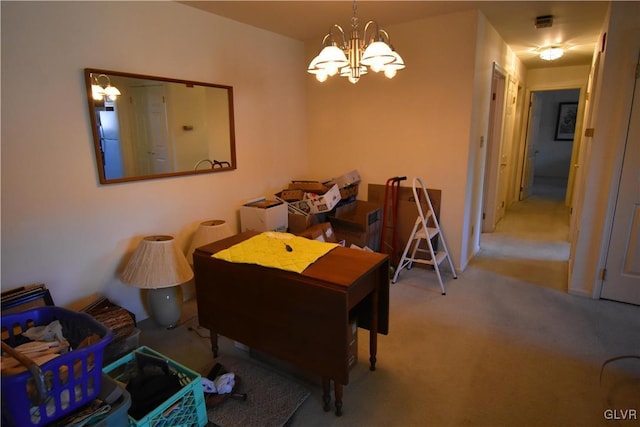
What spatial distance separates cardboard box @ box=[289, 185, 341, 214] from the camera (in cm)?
337

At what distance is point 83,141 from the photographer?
2287mm

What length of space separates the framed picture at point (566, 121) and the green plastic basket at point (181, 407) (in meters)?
10.4

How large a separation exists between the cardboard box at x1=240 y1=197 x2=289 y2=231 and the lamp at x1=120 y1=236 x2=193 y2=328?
0.80m

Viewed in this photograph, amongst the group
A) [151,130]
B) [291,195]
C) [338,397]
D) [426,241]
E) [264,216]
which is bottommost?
[338,397]

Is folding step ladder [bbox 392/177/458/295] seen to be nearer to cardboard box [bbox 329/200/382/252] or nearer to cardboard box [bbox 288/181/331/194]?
cardboard box [bbox 329/200/382/252]

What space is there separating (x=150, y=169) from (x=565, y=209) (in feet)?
21.7

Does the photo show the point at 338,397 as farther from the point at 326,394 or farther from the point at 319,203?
the point at 319,203

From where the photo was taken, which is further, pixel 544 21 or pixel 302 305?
pixel 544 21

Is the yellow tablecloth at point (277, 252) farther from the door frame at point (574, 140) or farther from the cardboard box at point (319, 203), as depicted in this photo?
the door frame at point (574, 140)

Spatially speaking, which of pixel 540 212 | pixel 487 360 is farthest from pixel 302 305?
pixel 540 212

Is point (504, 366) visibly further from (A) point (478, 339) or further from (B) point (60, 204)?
(B) point (60, 204)

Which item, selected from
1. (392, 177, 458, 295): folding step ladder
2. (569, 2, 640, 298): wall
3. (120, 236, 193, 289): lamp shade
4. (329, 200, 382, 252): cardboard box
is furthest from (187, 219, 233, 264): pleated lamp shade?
(569, 2, 640, 298): wall

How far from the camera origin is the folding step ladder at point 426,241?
3.23 meters

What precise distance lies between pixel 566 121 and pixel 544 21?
7393 mm
